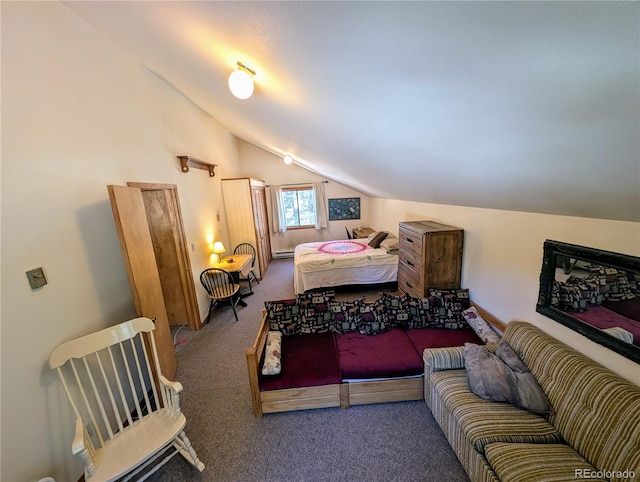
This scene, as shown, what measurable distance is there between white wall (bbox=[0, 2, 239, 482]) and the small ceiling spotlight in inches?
48.6

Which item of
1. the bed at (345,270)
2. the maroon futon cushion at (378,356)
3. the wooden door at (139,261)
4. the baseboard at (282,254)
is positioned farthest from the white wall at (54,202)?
the baseboard at (282,254)

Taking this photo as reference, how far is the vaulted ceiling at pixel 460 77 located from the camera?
1.92 feet

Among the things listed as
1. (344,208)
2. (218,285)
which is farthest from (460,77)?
(344,208)

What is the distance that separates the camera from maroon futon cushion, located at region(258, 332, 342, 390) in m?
1.97

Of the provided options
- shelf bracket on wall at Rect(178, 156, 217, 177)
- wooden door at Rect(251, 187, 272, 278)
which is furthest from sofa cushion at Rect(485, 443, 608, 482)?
wooden door at Rect(251, 187, 272, 278)

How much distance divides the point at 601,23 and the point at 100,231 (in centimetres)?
276

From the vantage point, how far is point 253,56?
1.30 metres

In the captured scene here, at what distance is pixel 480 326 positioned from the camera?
2262 mm

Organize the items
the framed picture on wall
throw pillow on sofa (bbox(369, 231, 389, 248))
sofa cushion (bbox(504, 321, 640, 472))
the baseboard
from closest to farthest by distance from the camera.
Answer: sofa cushion (bbox(504, 321, 640, 472))
throw pillow on sofa (bbox(369, 231, 389, 248))
the framed picture on wall
the baseboard

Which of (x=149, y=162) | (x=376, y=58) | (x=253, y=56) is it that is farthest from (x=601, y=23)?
(x=149, y=162)

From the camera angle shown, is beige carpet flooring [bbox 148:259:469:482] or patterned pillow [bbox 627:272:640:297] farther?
beige carpet flooring [bbox 148:259:469:482]

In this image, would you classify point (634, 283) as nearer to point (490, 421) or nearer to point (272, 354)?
point (490, 421)

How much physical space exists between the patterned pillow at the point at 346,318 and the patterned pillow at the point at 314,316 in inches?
2.5

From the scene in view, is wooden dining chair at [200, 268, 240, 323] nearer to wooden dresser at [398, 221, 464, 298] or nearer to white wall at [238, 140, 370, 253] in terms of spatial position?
wooden dresser at [398, 221, 464, 298]
